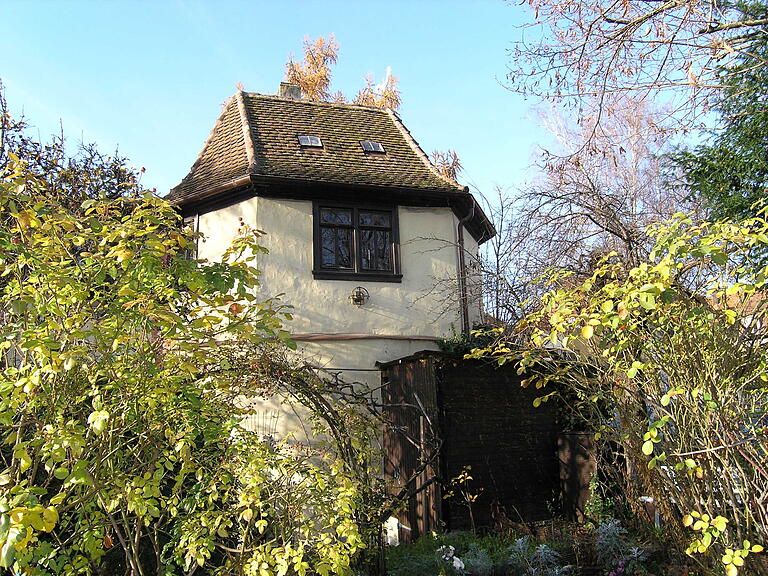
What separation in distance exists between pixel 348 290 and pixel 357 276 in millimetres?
309

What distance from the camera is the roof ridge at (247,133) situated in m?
11.7

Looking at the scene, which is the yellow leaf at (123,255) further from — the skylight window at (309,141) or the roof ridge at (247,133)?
the skylight window at (309,141)

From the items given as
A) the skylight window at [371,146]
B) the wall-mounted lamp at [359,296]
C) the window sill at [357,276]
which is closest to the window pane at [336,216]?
the window sill at [357,276]

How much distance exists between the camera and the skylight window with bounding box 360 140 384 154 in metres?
13.5

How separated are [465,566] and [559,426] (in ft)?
14.2

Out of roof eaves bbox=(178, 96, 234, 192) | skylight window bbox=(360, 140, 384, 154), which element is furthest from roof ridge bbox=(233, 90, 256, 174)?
skylight window bbox=(360, 140, 384, 154)

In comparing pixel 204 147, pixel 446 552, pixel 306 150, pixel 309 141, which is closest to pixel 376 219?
pixel 306 150

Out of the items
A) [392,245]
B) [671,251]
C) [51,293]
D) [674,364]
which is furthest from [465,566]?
[392,245]

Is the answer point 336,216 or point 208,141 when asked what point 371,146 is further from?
point 208,141

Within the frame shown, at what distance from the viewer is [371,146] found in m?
13.6

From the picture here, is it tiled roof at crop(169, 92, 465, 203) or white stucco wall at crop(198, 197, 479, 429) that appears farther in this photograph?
tiled roof at crop(169, 92, 465, 203)

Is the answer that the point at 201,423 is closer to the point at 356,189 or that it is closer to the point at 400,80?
the point at 356,189

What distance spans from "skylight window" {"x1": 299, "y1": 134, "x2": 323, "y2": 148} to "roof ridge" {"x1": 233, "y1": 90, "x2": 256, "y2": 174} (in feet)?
3.42

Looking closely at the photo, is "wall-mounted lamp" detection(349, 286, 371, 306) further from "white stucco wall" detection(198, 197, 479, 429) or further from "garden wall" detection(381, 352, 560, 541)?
"garden wall" detection(381, 352, 560, 541)
